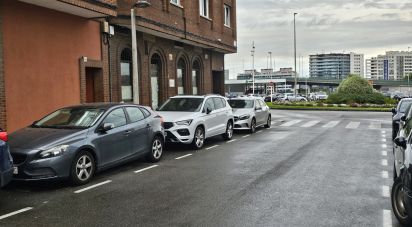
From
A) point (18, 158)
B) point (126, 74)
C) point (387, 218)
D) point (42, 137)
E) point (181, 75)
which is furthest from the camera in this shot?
point (181, 75)

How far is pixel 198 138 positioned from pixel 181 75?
12.5 m

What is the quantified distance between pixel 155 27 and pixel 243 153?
8983mm

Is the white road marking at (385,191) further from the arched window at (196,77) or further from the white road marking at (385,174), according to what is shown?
the arched window at (196,77)

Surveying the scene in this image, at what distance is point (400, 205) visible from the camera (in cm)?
570

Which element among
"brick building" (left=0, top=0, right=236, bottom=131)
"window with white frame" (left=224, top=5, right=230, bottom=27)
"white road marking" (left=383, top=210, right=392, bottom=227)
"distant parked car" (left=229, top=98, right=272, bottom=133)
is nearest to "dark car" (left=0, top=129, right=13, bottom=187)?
"white road marking" (left=383, top=210, right=392, bottom=227)

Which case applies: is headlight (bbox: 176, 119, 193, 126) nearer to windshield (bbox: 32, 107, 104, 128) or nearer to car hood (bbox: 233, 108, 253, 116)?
windshield (bbox: 32, 107, 104, 128)

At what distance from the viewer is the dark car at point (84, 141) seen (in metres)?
Result: 7.63

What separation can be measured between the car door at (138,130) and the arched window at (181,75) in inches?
576

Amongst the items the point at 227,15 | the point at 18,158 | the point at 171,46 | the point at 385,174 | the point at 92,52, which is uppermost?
the point at 227,15

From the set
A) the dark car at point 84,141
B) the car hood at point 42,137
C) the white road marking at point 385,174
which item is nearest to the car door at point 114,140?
the dark car at point 84,141

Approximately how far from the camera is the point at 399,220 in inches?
223

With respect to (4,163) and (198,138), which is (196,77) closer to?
(198,138)

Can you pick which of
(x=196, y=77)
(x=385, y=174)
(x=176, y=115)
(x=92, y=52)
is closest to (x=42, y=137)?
(x=176, y=115)

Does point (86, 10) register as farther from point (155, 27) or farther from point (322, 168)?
point (322, 168)
